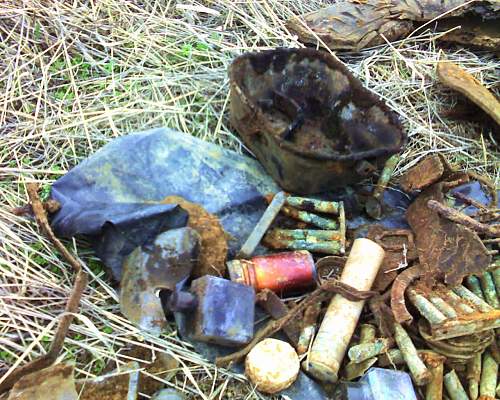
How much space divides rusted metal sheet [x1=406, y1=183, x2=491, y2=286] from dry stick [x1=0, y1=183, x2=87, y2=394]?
1.54 m

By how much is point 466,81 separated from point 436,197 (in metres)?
1.02

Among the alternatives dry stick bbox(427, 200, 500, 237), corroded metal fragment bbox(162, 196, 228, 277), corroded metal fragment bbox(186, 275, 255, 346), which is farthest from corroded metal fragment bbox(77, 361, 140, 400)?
dry stick bbox(427, 200, 500, 237)

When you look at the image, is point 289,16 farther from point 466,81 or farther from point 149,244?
point 149,244

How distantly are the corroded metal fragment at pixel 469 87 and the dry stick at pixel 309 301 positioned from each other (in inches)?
58.6

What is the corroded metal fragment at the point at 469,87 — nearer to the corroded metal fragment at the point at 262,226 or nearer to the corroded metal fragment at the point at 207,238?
the corroded metal fragment at the point at 262,226

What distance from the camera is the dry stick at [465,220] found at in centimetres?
270

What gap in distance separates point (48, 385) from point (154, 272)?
0.62 m

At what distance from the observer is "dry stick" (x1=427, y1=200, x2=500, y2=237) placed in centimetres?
270

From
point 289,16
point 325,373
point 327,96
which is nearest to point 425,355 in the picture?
point 325,373

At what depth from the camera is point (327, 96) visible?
3.34m

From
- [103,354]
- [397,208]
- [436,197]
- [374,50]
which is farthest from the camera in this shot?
[374,50]

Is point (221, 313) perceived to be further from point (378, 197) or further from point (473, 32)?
point (473, 32)

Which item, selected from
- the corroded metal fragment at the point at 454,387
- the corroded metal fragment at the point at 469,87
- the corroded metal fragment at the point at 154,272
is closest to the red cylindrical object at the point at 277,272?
the corroded metal fragment at the point at 154,272

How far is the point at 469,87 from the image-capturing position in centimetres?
349
